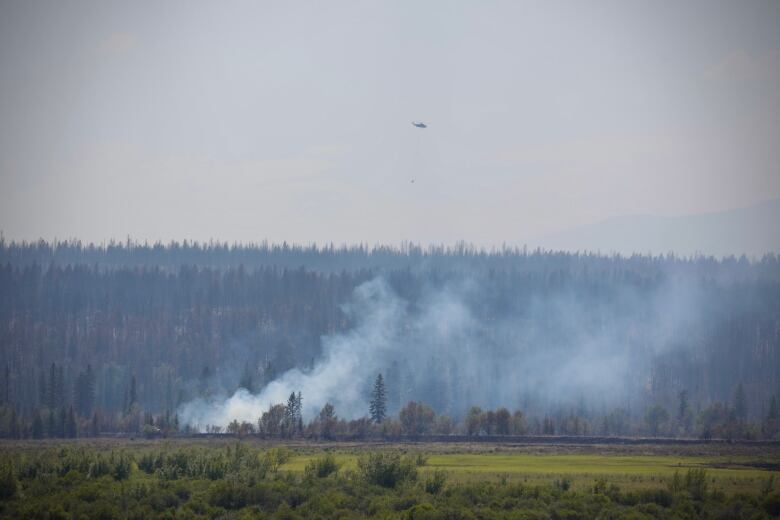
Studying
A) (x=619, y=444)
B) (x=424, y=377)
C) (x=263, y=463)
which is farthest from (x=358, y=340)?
(x=263, y=463)

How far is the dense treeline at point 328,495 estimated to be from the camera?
56656 mm

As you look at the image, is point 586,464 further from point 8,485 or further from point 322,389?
point 322,389

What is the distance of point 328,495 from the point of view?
60.2m

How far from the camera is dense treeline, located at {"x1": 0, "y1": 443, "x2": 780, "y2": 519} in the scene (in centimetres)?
5666

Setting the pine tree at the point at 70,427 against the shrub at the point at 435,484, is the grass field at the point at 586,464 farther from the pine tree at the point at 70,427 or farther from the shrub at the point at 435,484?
the pine tree at the point at 70,427

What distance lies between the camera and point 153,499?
59.6 m

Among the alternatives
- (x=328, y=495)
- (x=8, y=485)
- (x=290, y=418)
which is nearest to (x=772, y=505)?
(x=328, y=495)

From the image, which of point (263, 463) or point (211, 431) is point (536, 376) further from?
point (263, 463)

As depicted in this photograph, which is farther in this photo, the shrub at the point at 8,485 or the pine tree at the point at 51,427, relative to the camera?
the pine tree at the point at 51,427

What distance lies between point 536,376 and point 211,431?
83790 mm

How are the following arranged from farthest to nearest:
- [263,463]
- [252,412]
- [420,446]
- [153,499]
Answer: [252,412], [420,446], [263,463], [153,499]

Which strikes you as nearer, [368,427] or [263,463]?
[263,463]

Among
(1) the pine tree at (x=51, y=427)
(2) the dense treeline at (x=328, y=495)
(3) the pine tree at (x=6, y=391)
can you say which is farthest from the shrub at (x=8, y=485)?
(3) the pine tree at (x=6, y=391)

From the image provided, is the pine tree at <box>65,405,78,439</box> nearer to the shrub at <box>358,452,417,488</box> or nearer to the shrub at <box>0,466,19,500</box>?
the shrub at <box>0,466,19,500</box>
